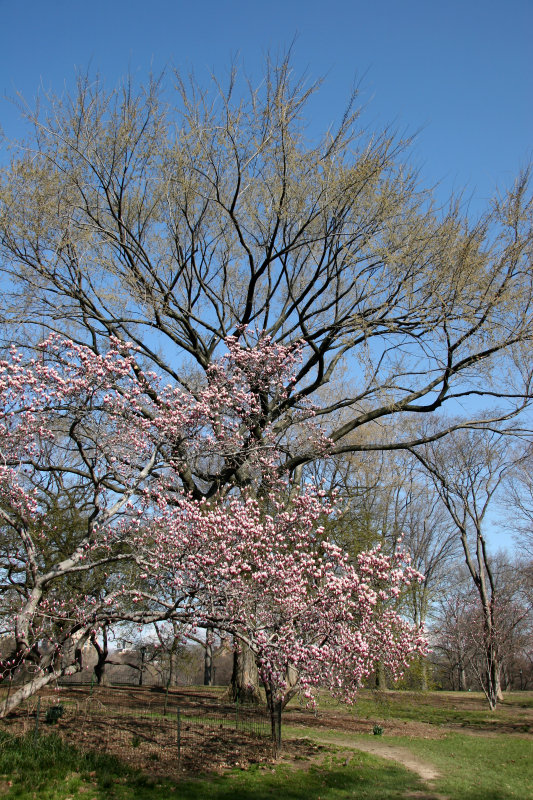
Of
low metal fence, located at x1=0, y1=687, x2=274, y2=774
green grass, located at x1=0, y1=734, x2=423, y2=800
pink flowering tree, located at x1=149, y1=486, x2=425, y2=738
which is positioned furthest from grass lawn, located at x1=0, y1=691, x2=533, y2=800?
pink flowering tree, located at x1=149, y1=486, x2=425, y2=738

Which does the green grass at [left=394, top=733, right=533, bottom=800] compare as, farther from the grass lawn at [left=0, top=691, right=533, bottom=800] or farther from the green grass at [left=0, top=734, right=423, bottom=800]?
the green grass at [left=0, top=734, right=423, bottom=800]

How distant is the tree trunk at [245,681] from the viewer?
13.7 m

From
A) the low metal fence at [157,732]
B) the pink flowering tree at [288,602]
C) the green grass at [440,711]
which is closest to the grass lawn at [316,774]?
the low metal fence at [157,732]

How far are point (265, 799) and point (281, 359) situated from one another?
7.50m

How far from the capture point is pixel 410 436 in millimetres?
19094

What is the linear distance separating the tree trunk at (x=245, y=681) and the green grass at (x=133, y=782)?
19.7 ft

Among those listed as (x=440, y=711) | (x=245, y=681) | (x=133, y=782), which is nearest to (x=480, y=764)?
(x=245, y=681)

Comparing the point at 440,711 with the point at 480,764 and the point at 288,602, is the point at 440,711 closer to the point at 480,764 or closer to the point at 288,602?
the point at 480,764

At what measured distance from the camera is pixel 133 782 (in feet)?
20.8

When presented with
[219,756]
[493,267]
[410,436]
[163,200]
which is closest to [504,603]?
[410,436]

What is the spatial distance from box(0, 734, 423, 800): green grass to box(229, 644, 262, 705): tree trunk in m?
6.00

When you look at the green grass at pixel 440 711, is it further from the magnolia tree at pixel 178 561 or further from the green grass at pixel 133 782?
the magnolia tree at pixel 178 561

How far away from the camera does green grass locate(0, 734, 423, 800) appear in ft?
19.2

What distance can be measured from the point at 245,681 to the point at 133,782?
8089 mm
